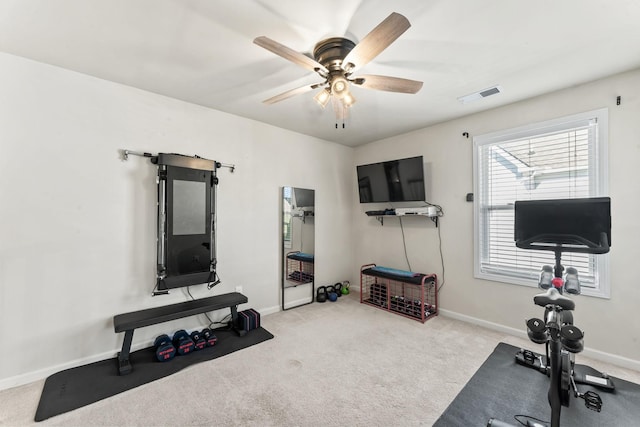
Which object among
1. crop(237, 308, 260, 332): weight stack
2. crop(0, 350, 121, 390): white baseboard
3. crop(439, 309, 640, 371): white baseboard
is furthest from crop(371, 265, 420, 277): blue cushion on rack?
crop(0, 350, 121, 390): white baseboard

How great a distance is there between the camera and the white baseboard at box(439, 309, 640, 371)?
8.04ft

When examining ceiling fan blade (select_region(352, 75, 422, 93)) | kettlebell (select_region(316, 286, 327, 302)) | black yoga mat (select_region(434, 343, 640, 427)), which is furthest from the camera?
kettlebell (select_region(316, 286, 327, 302))

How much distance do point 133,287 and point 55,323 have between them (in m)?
0.60

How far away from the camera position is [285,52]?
1707 mm

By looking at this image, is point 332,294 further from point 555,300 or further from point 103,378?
point 555,300

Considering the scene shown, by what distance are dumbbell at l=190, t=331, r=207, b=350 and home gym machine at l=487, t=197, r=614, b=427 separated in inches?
99.4

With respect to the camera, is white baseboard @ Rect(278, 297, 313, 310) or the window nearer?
the window

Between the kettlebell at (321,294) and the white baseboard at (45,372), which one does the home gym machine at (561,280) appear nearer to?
the kettlebell at (321,294)

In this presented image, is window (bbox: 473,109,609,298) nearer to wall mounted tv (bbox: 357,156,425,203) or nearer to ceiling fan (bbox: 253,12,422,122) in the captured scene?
wall mounted tv (bbox: 357,156,425,203)

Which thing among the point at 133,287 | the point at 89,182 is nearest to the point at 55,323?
the point at 133,287

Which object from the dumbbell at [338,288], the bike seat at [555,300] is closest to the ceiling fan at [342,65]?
the bike seat at [555,300]

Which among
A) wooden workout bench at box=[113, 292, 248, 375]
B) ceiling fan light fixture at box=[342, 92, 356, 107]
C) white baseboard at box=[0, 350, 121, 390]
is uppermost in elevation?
ceiling fan light fixture at box=[342, 92, 356, 107]

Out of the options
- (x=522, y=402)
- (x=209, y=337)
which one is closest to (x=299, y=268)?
(x=209, y=337)

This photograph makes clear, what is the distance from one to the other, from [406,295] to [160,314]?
3.21 m
